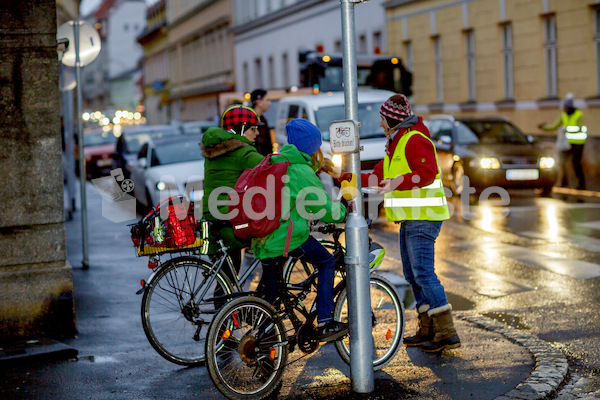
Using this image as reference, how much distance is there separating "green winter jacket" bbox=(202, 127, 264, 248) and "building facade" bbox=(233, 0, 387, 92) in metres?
27.9

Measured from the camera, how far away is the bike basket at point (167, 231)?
6668mm

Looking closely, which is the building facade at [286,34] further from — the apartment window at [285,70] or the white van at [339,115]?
the white van at [339,115]

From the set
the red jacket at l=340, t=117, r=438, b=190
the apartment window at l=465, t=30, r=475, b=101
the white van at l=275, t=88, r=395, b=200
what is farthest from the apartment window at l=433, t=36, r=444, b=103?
the red jacket at l=340, t=117, r=438, b=190

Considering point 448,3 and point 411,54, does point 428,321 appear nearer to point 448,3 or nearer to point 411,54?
point 448,3

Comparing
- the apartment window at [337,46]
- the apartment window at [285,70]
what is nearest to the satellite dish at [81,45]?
the apartment window at [337,46]

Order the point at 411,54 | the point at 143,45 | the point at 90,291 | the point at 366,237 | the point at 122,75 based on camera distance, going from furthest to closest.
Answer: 1. the point at 122,75
2. the point at 143,45
3. the point at 411,54
4. the point at 90,291
5. the point at 366,237

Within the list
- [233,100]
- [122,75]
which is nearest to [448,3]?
[233,100]

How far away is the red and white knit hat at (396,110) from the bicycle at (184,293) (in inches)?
41.5

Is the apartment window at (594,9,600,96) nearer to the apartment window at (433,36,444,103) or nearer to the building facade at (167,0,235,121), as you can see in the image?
the apartment window at (433,36,444,103)

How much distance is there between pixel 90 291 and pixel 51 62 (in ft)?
10.0

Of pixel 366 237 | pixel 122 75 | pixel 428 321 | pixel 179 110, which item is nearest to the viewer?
pixel 366 237

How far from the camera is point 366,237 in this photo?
239 inches

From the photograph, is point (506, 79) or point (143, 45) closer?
point (506, 79)

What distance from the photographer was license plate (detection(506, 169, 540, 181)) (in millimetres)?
18203
